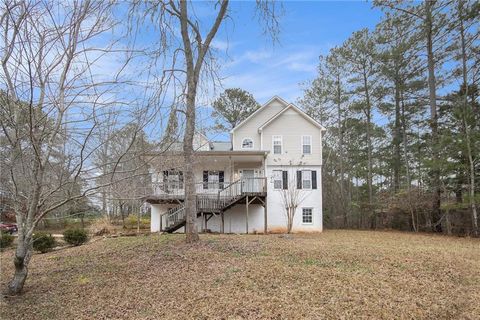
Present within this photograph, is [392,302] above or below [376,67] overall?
below

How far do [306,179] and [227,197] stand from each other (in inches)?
197

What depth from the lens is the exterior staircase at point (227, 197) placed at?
17.8 meters

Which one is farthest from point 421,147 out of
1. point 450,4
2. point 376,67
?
point 450,4

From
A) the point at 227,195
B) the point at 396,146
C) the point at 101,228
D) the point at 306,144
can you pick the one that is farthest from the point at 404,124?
the point at 101,228

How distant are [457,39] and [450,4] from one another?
6.15ft

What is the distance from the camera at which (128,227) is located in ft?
71.9

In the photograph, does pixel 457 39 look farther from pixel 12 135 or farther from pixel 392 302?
pixel 12 135

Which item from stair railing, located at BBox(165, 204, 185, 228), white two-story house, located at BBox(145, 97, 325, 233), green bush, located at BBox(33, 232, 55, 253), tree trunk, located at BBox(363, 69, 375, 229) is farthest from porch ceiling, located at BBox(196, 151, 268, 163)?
tree trunk, located at BBox(363, 69, 375, 229)

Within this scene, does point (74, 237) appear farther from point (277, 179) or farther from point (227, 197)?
point (277, 179)

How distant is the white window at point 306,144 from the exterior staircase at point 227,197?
12.5 feet

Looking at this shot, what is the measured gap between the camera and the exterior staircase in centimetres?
1777

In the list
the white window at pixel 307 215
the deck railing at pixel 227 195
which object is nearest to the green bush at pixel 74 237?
the deck railing at pixel 227 195

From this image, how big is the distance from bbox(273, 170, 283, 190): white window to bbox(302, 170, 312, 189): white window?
4.31 feet

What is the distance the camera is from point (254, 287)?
586cm
